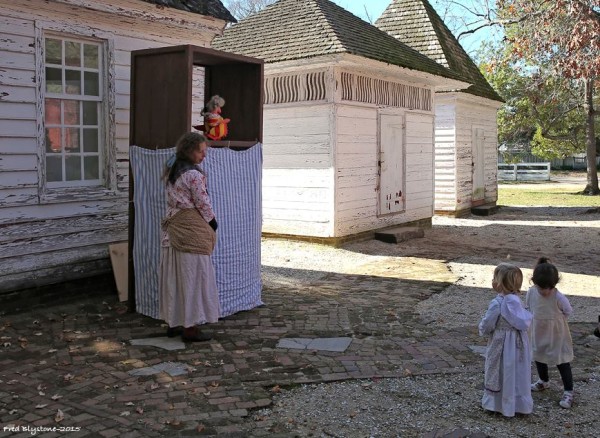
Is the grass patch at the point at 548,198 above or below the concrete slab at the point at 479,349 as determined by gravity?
above

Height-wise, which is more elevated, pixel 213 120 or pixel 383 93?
pixel 383 93

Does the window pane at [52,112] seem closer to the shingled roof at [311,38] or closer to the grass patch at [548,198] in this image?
the shingled roof at [311,38]

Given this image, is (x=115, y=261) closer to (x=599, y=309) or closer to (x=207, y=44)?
(x=207, y=44)

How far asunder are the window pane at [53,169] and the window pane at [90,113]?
59 cm

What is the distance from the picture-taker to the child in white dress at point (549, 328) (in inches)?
197

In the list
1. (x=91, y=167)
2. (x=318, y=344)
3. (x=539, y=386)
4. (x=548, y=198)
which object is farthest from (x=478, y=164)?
(x=539, y=386)

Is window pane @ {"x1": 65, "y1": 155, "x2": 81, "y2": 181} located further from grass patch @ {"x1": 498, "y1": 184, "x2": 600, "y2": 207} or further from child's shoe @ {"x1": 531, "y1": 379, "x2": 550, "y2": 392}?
grass patch @ {"x1": 498, "y1": 184, "x2": 600, "y2": 207}

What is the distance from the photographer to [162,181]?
6.85m

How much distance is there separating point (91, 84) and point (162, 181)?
209 cm

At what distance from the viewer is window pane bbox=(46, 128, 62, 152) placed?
770 centimetres

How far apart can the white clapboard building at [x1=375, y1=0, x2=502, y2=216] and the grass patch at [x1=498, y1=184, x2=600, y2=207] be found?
4.10 meters

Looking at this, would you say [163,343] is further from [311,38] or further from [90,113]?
[311,38]

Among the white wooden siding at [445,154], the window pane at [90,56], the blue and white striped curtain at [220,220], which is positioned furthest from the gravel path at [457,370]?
the window pane at [90,56]

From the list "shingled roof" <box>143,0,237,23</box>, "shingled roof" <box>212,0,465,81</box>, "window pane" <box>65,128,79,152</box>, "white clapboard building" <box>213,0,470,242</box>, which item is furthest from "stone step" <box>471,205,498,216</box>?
"window pane" <box>65,128,79,152</box>
